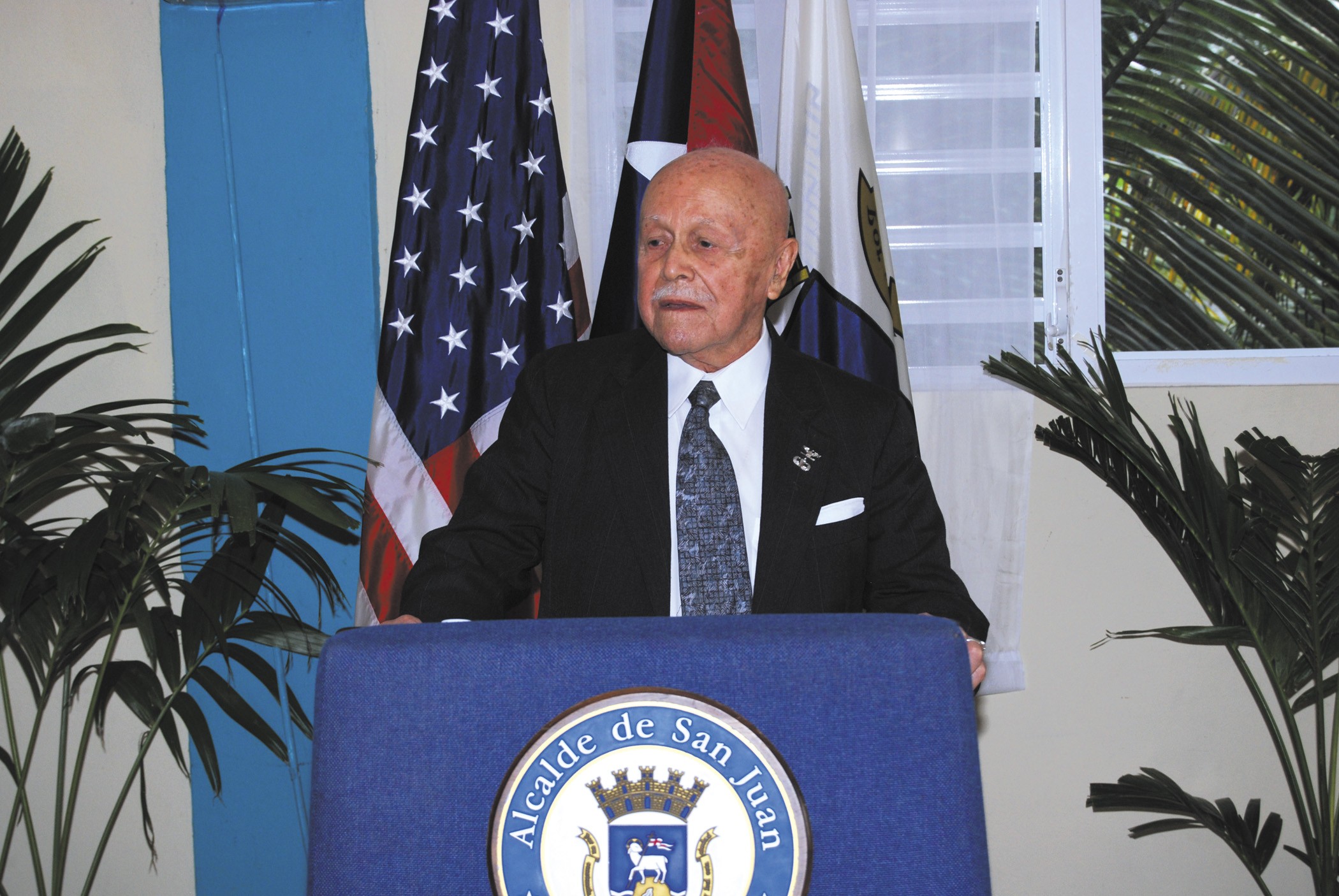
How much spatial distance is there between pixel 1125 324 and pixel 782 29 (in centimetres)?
113

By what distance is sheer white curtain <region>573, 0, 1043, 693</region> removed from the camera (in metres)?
2.54

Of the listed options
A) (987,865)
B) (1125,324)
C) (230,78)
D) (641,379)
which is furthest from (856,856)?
(230,78)

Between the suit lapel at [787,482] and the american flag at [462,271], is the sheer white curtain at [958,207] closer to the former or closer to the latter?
the american flag at [462,271]

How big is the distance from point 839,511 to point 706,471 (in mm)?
202

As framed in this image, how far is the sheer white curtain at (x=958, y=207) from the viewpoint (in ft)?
8.33

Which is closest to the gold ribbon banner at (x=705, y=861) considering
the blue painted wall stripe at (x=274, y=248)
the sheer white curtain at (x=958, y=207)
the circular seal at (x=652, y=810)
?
the circular seal at (x=652, y=810)

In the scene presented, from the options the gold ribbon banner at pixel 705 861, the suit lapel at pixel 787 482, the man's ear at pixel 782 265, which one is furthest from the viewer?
the man's ear at pixel 782 265

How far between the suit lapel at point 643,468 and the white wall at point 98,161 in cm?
163

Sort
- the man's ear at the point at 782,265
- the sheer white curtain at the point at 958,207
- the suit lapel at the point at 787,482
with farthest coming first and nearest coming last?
the sheer white curtain at the point at 958,207 → the man's ear at the point at 782,265 → the suit lapel at the point at 787,482

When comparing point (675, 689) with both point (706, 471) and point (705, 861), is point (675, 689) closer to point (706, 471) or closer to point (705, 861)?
point (705, 861)

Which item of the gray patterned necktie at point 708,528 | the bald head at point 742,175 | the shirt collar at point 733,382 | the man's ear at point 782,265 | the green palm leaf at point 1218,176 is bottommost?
the gray patterned necktie at point 708,528

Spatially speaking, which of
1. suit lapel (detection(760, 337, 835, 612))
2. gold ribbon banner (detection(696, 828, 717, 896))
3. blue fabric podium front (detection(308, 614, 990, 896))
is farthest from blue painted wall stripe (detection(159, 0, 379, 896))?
gold ribbon banner (detection(696, 828, 717, 896))

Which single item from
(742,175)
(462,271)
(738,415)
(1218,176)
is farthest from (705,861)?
(1218,176)

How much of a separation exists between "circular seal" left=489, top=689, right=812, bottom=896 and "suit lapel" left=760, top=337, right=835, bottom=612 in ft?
2.33
